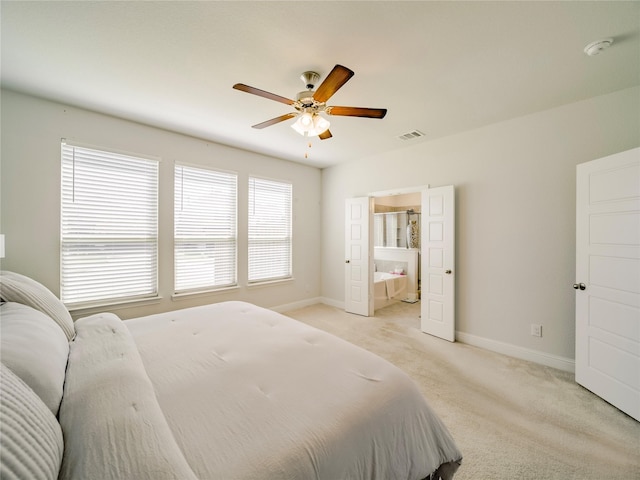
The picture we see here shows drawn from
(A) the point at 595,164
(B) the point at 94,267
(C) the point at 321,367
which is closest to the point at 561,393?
(A) the point at 595,164

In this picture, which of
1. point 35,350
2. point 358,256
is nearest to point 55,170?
point 35,350

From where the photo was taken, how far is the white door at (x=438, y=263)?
3.50 meters

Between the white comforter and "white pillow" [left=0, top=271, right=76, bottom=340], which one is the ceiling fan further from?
"white pillow" [left=0, top=271, right=76, bottom=340]

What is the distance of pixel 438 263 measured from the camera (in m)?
3.64

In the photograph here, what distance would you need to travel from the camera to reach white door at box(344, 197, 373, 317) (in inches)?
179

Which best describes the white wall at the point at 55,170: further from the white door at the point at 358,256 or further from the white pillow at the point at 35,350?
the white pillow at the point at 35,350

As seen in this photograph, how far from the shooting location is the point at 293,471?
851mm

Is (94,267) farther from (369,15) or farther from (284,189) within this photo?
(369,15)

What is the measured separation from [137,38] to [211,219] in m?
2.37

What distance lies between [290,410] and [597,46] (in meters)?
3.09

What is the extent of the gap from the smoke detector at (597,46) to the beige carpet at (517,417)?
2.76m

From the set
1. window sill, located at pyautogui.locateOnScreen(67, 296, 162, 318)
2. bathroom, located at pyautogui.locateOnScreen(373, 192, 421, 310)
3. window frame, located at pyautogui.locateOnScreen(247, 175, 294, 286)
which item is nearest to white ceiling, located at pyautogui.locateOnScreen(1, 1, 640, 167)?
window frame, located at pyautogui.locateOnScreen(247, 175, 294, 286)

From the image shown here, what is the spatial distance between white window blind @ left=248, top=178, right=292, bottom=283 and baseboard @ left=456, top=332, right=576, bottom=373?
303 centimetres

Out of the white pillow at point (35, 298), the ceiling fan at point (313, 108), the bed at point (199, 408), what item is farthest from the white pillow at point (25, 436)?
the ceiling fan at point (313, 108)
